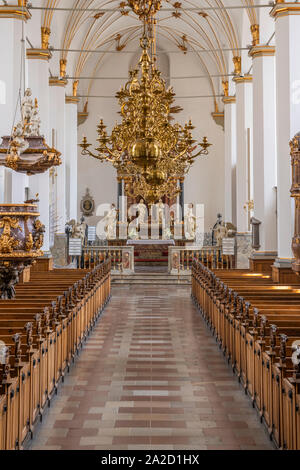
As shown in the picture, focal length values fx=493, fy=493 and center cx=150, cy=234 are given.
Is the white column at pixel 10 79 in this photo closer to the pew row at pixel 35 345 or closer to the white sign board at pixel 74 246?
the pew row at pixel 35 345

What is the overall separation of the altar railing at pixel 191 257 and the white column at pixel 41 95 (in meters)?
4.50

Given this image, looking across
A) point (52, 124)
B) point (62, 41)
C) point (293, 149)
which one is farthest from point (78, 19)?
point (293, 149)

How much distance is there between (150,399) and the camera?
5246 millimetres

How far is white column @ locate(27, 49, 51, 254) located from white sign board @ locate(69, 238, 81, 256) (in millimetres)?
3356

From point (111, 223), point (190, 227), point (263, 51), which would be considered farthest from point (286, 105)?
point (111, 223)

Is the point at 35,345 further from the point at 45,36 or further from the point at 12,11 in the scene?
the point at 45,36

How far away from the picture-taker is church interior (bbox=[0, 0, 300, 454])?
14.5ft

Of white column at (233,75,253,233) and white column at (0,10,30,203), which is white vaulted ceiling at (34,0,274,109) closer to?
white column at (233,75,253,233)

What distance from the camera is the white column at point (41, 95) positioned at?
13.5 meters

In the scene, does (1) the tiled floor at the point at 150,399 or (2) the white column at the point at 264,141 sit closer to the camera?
(1) the tiled floor at the point at 150,399

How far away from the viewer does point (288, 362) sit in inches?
167

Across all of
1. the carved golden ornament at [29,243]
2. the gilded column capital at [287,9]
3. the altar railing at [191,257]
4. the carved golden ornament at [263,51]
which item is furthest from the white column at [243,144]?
the carved golden ornament at [29,243]

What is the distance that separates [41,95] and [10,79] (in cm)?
337
